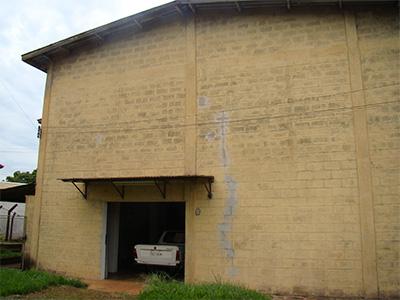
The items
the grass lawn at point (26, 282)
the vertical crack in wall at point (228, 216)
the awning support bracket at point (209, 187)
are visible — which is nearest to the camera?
the grass lawn at point (26, 282)

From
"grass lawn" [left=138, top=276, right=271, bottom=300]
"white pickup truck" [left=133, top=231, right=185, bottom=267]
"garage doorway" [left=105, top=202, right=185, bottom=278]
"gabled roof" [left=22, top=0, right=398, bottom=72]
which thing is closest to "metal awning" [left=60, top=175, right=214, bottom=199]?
"garage doorway" [left=105, top=202, right=185, bottom=278]

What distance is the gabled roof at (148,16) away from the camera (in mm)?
10508

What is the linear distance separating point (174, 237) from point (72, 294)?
411cm

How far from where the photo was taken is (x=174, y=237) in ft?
42.4

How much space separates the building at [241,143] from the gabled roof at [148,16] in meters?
0.05

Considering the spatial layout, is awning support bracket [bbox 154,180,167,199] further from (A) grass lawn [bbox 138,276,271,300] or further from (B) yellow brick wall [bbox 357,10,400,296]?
(B) yellow brick wall [bbox 357,10,400,296]

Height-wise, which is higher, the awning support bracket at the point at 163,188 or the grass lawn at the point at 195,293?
the awning support bracket at the point at 163,188

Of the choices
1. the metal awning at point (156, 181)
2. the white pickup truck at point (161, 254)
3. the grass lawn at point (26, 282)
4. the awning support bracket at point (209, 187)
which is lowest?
the grass lawn at point (26, 282)

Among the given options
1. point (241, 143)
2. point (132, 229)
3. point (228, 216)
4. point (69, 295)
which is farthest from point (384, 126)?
point (132, 229)

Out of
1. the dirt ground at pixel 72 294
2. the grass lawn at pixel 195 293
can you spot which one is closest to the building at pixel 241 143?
the grass lawn at pixel 195 293

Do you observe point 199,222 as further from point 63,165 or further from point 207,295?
point 63,165

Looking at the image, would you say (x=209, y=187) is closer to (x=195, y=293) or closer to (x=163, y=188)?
(x=163, y=188)

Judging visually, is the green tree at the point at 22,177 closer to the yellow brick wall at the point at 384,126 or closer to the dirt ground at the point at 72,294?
the dirt ground at the point at 72,294

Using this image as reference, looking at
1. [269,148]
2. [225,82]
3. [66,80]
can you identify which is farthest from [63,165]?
[269,148]
